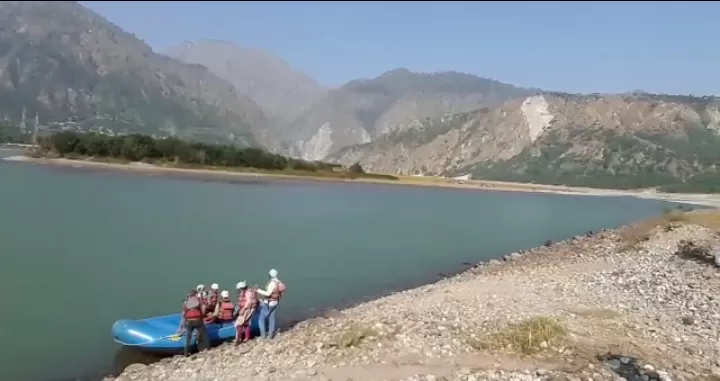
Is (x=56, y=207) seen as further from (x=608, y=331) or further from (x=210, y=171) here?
(x=210, y=171)

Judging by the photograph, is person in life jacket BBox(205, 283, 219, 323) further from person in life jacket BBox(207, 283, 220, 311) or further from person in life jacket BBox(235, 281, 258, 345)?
person in life jacket BBox(235, 281, 258, 345)

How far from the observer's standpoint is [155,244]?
43938 mm

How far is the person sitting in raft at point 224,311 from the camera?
70.7 ft

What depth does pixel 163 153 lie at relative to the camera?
151 metres

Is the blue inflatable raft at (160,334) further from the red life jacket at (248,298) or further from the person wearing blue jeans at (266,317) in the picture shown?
the person wearing blue jeans at (266,317)

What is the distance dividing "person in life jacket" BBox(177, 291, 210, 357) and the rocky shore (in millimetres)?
897

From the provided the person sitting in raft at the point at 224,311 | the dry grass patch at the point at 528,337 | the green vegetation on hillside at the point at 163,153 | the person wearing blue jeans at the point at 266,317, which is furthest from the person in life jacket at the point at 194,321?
the green vegetation on hillside at the point at 163,153

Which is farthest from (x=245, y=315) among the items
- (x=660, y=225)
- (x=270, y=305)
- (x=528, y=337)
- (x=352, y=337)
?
(x=660, y=225)

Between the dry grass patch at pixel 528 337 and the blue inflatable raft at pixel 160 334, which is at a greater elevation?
the dry grass patch at pixel 528 337

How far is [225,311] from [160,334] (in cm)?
210

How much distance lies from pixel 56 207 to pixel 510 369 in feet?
178

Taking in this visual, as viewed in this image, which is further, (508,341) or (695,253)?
(695,253)

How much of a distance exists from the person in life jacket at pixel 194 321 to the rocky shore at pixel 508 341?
0.90m

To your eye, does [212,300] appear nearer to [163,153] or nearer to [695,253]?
[695,253]
